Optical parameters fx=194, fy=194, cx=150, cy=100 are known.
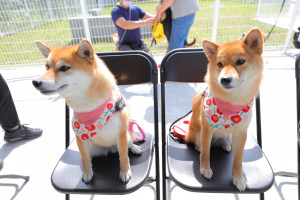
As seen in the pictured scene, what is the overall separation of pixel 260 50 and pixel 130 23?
6.75 feet

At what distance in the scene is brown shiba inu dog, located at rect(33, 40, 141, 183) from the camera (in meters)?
0.90

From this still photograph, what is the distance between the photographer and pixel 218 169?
1081 millimetres

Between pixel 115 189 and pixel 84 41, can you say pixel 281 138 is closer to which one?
pixel 115 189

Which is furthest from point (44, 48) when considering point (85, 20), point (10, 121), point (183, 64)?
point (85, 20)

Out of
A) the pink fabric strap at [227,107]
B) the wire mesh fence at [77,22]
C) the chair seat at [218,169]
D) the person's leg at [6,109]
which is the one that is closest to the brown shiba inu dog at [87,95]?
the chair seat at [218,169]

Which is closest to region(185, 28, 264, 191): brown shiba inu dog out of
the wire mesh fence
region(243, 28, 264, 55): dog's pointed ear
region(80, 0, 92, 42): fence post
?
region(243, 28, 264, 55): dog's pointed ear

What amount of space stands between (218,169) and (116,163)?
59 centimetres

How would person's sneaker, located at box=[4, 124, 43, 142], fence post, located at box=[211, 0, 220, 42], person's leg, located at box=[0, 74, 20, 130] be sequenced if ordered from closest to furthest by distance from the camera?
person's leg, located at box=[0, 74, 20, 130] < person's sneaker, located at box=[4, 124, 43, 142] < fence post, located at box=[211, 0, 220, 42]

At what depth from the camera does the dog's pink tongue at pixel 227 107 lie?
996 millimetres

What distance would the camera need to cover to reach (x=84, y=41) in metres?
0.89

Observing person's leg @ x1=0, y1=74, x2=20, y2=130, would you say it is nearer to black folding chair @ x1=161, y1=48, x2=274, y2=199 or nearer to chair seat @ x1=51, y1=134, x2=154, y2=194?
chair seat @ x1=51, y1=134, x2=154, y2=194

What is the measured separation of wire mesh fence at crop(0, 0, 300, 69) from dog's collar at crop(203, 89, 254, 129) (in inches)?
111

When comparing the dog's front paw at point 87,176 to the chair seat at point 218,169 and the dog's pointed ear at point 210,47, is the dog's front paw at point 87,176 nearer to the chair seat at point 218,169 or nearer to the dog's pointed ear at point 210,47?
the chair seat at point 218,169

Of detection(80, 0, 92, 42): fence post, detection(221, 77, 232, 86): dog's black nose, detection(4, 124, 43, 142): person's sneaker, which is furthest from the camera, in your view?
detection(80, 0, 92, 42): fence post
